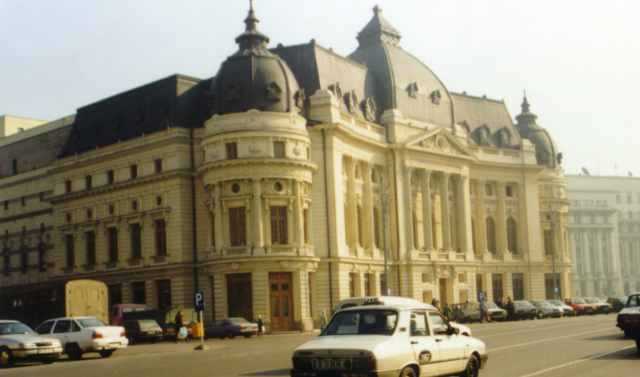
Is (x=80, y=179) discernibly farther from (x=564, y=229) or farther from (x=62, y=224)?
(x=564, y=229)

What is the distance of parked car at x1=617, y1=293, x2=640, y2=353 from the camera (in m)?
27.6

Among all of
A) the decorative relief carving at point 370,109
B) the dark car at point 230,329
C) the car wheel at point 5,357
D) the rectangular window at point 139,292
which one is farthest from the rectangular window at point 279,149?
the car wheel at point 5,357

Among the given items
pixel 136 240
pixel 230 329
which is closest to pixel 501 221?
pixel 136 240

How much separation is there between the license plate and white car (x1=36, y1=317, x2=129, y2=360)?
2020 cm

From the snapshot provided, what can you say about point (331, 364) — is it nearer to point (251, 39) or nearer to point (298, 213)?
point (298, 213)

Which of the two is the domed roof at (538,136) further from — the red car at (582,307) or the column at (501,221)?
the red car at (582,307)

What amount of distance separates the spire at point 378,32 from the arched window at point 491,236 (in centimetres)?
1911

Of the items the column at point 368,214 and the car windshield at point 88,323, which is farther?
the column at point 368,214

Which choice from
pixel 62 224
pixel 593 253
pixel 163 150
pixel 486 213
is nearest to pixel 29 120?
pixel 62 224

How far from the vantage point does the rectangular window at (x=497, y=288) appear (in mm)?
85625

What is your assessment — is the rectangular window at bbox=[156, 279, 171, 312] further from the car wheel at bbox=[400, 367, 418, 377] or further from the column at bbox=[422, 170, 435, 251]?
the car wheel at bbox=[400, 367, 418, 377]

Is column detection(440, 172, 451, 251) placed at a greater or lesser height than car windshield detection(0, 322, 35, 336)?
greater

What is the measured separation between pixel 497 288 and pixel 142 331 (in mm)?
44332

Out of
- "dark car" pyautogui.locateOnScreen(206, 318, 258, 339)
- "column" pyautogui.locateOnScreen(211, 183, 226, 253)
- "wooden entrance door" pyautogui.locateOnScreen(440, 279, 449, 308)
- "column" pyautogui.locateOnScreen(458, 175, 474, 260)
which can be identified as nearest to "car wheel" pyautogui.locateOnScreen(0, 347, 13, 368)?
"dark car" pyautogui.locateOnScreen(206, 318, 258, 339)
